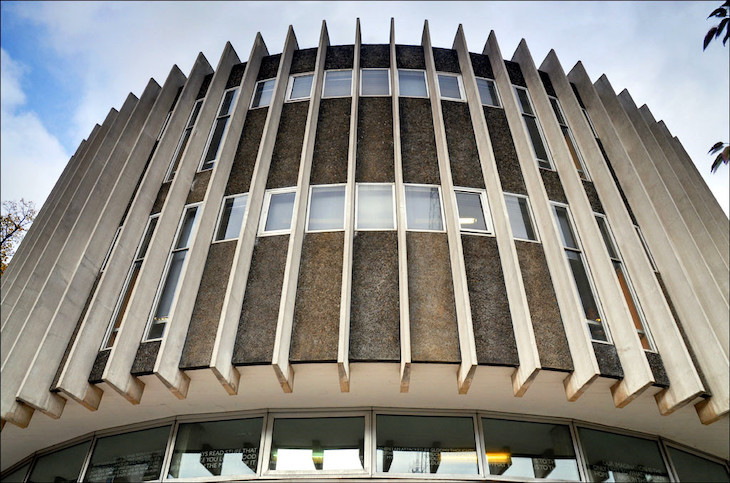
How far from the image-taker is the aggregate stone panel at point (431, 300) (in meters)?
7.75

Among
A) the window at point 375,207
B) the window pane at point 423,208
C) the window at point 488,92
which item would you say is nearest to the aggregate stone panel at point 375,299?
the window at point 375,207

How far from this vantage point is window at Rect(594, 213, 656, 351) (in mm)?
8188

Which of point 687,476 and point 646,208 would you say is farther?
point 646,208

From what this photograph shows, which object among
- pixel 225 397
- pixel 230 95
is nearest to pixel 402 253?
pixel 225 397

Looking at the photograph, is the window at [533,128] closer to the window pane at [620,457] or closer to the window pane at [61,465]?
the window pane at [620,457]

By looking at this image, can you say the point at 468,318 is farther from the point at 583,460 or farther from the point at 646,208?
the point at 646,208

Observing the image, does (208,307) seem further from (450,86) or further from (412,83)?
(450,86)

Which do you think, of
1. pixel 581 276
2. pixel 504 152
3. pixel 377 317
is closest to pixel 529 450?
pixel 581 276

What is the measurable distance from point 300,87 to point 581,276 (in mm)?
8607

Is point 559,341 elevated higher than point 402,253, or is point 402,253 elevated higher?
point 402,253

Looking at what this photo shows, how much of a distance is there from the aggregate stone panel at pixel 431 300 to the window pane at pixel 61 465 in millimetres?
6662

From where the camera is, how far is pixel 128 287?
9.21 metres

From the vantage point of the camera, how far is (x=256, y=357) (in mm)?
7758

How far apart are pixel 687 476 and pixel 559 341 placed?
12.0ft
